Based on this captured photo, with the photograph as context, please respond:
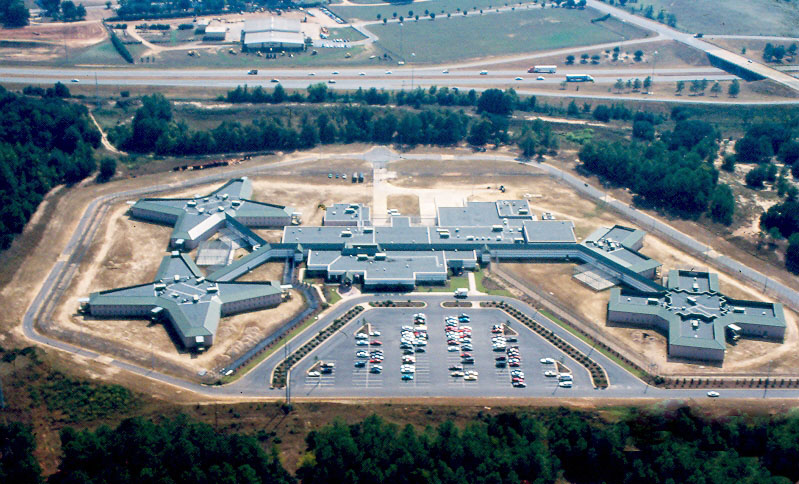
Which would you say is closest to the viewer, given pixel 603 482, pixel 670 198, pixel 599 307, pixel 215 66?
pixel 603 482

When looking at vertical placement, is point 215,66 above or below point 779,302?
above

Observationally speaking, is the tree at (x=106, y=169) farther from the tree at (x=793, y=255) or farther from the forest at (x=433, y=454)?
the tree at (x=793, y=255)

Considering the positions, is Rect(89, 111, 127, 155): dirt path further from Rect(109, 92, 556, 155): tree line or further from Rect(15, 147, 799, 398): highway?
Rect(15, 147, 799, 398): highway

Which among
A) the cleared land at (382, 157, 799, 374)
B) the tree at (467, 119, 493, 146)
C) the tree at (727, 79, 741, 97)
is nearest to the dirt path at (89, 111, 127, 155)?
the cleared land at (382, 157, 799, 374)

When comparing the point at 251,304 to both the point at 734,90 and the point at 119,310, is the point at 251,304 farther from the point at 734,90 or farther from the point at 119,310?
the point at 734,90

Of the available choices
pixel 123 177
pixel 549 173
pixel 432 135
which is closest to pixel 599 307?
pixel 549 173

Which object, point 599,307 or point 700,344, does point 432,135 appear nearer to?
point 599,307
